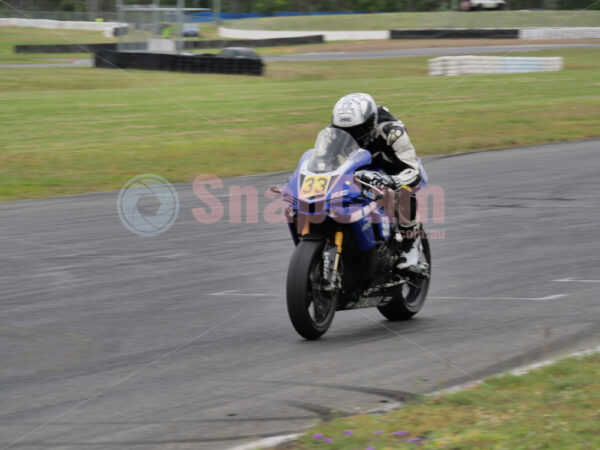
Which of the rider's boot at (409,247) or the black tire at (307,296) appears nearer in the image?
the black tire at (307,296)

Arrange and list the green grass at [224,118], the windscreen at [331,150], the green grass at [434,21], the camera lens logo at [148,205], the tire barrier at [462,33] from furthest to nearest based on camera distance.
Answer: the green grass at [434,21] → the tire barrier at [462,33] → the green grass at [224,118] → the camera lens logo at [148,205] → the windscreen at [331,150]

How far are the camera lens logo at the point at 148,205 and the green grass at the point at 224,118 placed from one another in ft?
1.60

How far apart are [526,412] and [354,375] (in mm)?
1230

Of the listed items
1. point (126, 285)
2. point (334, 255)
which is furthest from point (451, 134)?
point (334, 255)

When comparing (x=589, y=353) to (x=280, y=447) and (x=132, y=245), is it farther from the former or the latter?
(x=132, y=245)

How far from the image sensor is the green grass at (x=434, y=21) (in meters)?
65.5

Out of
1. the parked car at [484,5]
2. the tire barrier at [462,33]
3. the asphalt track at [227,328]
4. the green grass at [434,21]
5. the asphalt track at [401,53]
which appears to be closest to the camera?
the asphalt track at [227,328]

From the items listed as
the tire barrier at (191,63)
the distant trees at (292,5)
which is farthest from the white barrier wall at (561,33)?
the distant trees at (292,5)

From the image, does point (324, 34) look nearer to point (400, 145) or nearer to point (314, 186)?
point (400, 145)

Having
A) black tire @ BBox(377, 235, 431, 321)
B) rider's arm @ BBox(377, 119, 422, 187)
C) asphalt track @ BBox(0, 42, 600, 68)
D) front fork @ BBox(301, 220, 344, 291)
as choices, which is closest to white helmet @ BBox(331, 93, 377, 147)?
rider's arm @ BBox(377, 119, 422, 187)

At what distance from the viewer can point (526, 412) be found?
4.52 meters

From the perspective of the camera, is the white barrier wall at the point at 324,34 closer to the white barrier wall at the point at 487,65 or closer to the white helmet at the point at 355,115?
the white barrier wall at the point at 487,65

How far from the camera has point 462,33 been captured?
62594 millimetres

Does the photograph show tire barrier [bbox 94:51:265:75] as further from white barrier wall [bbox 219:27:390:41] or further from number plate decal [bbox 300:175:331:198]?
white barrier wall [bbox 219:27:390:41]
